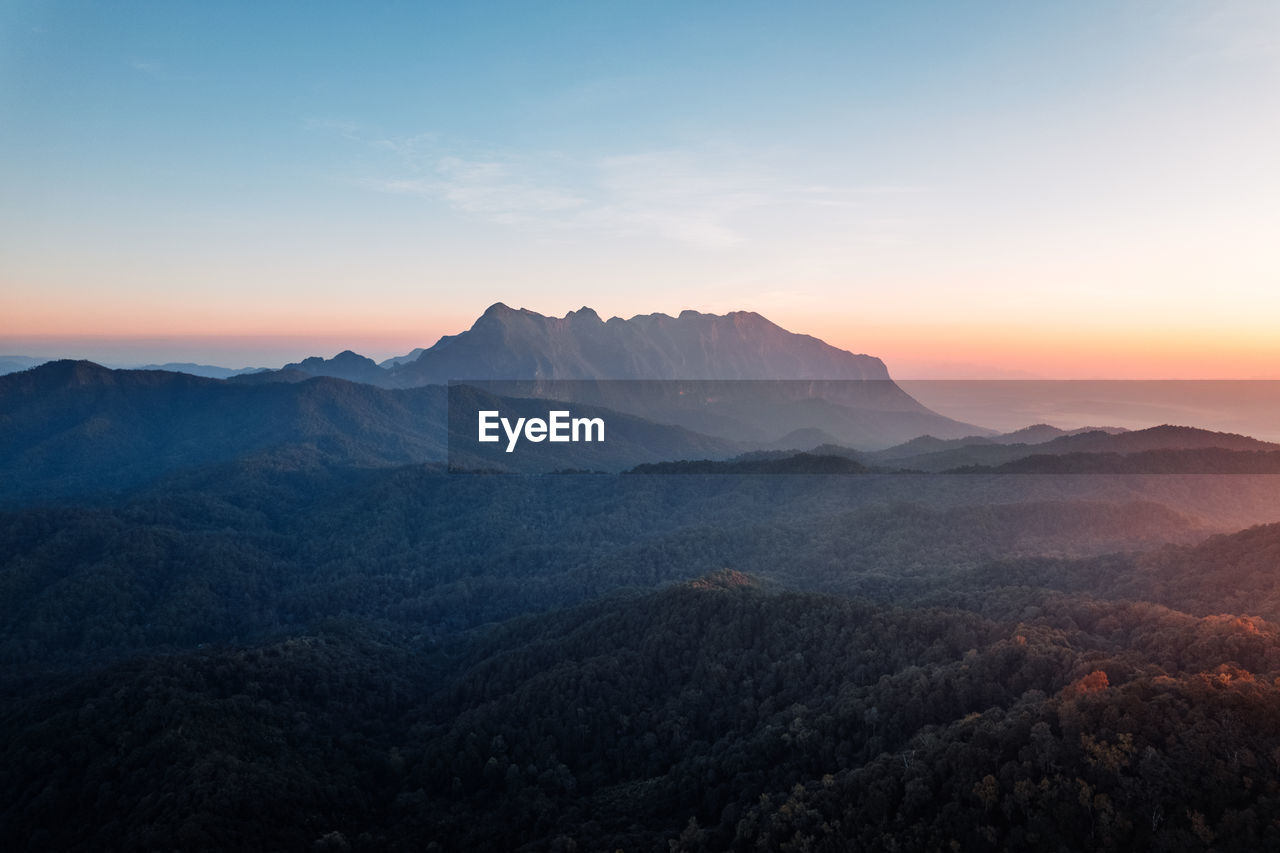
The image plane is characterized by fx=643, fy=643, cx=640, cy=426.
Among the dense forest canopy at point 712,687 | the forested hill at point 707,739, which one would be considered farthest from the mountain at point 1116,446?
the forested hill at point 707,739

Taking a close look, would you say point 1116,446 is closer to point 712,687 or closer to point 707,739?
point 712,687

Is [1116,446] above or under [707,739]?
above

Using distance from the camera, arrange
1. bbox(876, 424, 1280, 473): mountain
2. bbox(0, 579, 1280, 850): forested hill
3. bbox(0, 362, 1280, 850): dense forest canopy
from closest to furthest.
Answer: bbox(0, 579, 1280, 850): forested hill, bbox(0, 362, 1280, 850): dense forest canopy, bbox(876, 424, 1280, 473): mountain

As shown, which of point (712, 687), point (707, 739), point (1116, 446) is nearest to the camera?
point (707, 739)

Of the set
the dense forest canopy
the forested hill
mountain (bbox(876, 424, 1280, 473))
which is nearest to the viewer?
the forested hill

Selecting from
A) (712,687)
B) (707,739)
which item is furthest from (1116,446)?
(707,739)

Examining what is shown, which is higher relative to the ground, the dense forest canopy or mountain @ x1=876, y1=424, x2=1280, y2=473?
mountain @ x1=876, y1=424, x2=1280, y2=473

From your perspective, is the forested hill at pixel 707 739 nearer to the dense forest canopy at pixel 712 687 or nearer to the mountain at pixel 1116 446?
the dense forest canopy at pixel 712 687

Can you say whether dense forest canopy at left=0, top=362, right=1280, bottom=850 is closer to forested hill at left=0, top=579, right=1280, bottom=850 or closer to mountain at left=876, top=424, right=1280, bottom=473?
forested hill at left=0, top=579, right=1280, bottom=850

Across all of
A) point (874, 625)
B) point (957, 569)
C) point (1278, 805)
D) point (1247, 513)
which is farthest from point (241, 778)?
point (1247, 513)

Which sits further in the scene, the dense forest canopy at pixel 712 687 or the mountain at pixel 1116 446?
the mountain at pixel 1116 446

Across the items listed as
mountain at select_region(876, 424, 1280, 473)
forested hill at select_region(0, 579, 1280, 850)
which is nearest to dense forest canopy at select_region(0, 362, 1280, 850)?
forested hill at select_region(0, 579, 1280, 850)

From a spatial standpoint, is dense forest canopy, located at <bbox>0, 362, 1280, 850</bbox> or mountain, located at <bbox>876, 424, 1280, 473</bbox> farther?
mountain, located at <bbox>876, 424, 1280, 473</bbox>

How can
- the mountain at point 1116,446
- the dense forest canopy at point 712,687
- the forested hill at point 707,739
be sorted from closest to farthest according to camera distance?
the forested hill at point 707,739
the dense forest canopy at point 712,687
the mountain at point 1116,446
